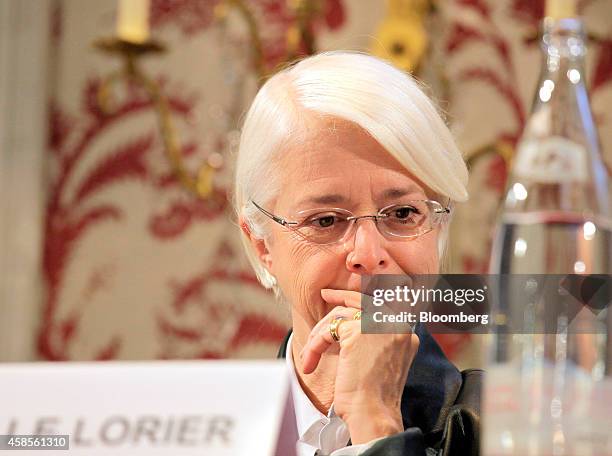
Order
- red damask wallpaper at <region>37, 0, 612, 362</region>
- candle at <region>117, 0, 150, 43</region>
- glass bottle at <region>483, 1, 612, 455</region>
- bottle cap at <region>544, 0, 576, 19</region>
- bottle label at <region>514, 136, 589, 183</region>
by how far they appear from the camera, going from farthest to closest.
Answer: red damask wallpaper at <region>37, 0, 612, 362</region> → candle at <region>117, 0, 150, 43</region> → bottle cap at <region>544, 0, 576, 19</region> → bottle label at <region>514, 136, 589, 183</region> → glass bottle at <region>483, 1, 612, 455</region>

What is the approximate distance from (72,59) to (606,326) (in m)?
1.45

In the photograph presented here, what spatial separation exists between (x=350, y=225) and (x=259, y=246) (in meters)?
0.11

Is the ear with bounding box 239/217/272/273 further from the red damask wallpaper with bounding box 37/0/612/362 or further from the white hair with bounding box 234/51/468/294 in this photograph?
the red damask wallpaper with bounding box 37/0/612/362

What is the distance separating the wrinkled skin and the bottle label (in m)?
0.19

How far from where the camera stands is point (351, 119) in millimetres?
665

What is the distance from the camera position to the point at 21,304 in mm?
1784

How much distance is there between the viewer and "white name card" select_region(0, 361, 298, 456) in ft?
1.68

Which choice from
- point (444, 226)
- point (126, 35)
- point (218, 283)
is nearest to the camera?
point (444, 226)

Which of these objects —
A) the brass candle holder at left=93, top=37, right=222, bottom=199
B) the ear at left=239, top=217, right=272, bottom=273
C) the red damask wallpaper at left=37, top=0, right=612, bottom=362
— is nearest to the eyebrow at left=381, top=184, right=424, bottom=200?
the ear at left=239, top=217, right=272, bottom=273

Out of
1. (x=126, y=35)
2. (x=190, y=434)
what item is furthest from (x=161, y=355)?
(x=190, y=434)

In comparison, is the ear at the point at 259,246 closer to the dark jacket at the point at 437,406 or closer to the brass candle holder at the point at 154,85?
the dark jacket at the point at 437,406

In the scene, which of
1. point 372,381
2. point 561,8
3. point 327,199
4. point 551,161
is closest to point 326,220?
point 327,199

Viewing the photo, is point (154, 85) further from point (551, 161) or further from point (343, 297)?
point (343, 297)

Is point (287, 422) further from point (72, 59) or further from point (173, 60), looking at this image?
point (72, 59)
